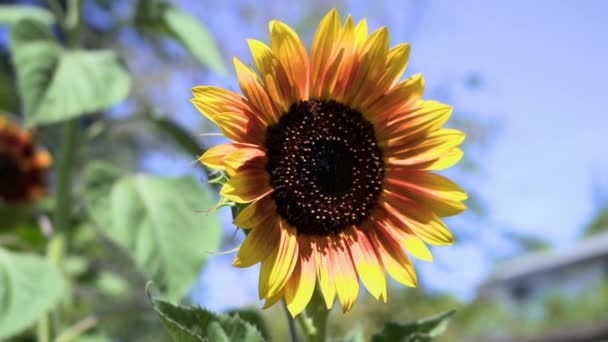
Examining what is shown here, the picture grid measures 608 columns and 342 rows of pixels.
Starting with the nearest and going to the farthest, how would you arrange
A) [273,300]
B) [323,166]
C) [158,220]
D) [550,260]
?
1. [273,300]
2. [323,166]
3. [158,220]
4. [550,260]

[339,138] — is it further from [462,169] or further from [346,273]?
[462,169]

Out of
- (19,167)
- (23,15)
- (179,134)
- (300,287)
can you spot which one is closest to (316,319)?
(300,287)

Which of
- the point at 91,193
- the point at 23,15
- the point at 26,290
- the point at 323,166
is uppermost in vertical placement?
the point at 23,15

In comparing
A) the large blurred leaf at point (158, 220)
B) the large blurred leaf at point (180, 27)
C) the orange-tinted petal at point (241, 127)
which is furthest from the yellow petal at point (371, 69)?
the large blurred leaf at point (180, 27)

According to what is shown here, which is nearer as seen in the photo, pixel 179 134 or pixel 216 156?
pixel 216 156

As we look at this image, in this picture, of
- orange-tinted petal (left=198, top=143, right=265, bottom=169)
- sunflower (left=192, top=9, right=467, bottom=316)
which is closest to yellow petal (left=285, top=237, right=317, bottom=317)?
sunflower (left=192, top=9, right=467, bottom=316)

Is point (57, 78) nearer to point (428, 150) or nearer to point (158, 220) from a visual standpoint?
point (158, 220)

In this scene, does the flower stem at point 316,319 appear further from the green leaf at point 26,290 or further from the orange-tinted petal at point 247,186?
the green leaf at point 26,290

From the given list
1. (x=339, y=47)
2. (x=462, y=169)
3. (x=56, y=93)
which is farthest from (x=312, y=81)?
(x=462, y=169)
